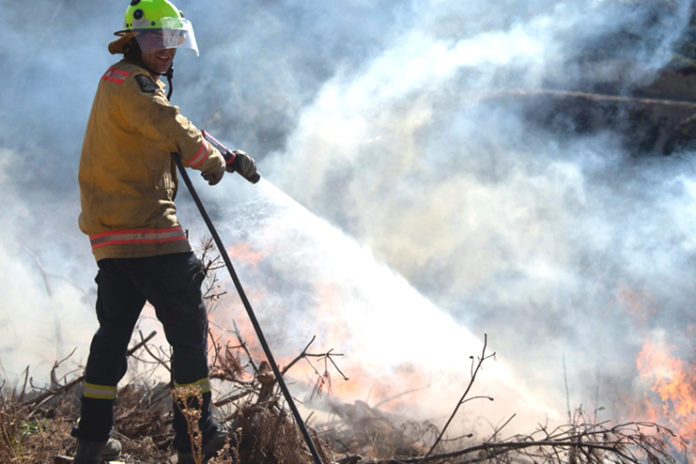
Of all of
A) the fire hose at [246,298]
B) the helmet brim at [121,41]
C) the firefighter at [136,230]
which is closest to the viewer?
the fire hose at [246,298]

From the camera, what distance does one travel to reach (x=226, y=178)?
7.80 m

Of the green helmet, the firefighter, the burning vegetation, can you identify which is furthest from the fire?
the green helmet

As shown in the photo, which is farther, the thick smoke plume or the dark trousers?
the thick smoke plume

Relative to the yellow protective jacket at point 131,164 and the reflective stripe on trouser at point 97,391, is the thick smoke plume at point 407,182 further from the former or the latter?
the yellow protective jacket at point 131,164

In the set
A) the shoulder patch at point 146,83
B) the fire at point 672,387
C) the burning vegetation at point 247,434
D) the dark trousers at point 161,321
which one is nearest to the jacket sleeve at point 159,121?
the shoulder patch at point 146,83

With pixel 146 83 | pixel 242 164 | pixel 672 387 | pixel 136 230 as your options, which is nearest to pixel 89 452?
pixel 136 230

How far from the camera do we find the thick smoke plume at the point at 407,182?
18.8ft

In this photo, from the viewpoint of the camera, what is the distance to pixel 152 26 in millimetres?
2346

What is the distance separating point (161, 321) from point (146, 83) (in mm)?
882

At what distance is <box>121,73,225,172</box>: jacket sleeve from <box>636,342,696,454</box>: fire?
16.5 feet

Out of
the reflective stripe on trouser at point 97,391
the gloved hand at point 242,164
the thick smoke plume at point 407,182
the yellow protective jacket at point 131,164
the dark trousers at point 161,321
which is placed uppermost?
the thick smoke plume at point 407,182

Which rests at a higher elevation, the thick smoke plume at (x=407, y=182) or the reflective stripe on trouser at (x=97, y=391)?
the thick smoke plume at (x=407, y=182)

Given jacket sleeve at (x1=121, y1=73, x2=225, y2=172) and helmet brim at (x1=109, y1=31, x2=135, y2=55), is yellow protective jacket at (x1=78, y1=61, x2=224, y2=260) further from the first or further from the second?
helmet brim at (x1=109, y1=31, x2=135, y2=55)

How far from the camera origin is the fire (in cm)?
538
